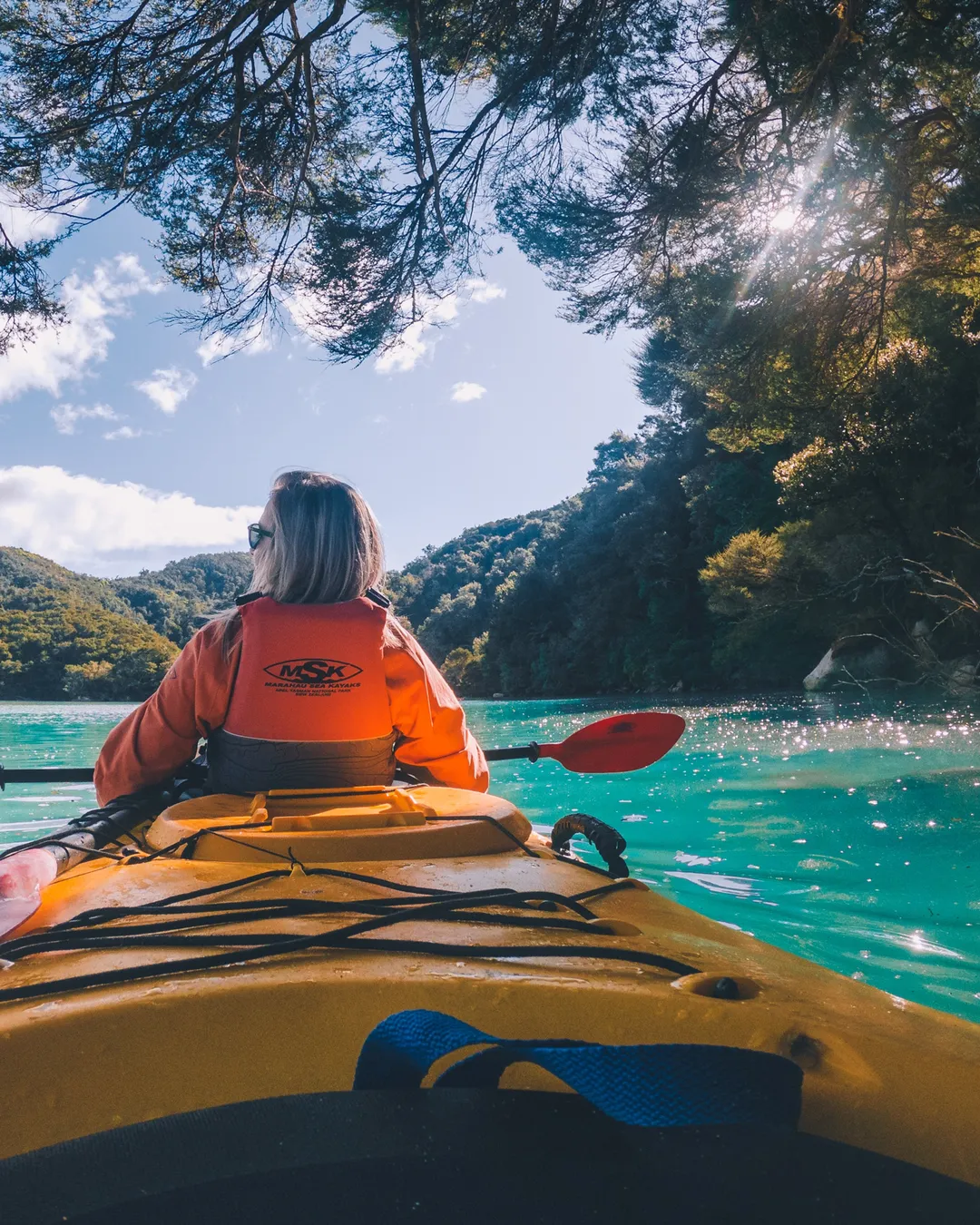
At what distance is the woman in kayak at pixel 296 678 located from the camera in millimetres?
1841

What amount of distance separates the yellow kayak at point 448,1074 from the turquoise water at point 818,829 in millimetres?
1408

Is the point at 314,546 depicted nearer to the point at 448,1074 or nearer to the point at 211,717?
the point at 211,717

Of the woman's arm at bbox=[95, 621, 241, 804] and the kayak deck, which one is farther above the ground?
the woman's arm at bbox=[95, 621, 241, 804]

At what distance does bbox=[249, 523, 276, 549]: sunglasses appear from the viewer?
1.99 meters

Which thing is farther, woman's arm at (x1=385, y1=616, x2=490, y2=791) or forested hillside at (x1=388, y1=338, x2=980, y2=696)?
forested hillside at (x1=388, y1=338, x2=980, y2=696)

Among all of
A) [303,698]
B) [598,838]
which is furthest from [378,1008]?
[303,698]

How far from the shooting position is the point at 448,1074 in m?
0.64

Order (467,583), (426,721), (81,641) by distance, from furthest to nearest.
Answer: (467,583) → (81,641) → (426,721)

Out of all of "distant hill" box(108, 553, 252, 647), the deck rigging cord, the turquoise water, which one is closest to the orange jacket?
the deck rigging cord

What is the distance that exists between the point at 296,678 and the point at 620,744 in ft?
4.11

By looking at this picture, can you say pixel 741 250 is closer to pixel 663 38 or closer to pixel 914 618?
pixel 663 38

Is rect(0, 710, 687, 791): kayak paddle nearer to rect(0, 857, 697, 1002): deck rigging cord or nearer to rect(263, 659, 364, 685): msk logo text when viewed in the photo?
rect(263, 659, 364, 685): msk logo text

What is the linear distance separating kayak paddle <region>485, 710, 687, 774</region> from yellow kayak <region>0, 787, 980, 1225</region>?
1.55 metres

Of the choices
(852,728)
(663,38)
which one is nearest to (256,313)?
(663,38)
